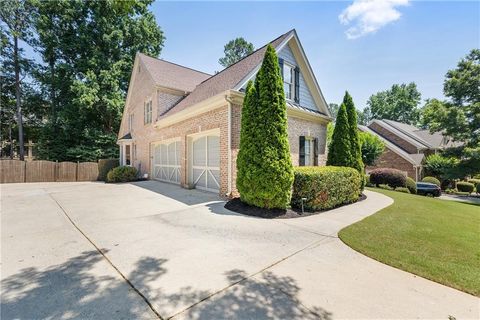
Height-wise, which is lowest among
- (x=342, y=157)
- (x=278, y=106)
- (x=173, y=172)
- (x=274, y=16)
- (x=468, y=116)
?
(x=173, y=172)

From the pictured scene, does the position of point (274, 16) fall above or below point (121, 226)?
above

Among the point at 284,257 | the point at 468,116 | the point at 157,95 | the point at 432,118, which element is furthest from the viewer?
the point at 432,118

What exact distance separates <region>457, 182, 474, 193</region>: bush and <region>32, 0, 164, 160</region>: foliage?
37283mm

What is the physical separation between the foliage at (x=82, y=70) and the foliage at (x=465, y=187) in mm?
37284

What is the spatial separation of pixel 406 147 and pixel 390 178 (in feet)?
40.9

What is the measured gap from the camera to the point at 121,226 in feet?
17.2

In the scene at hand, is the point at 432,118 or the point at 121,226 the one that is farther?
the point at 432,118

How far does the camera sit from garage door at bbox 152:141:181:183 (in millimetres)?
12336

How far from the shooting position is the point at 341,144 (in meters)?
9.73

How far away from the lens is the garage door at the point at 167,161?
1234 cm

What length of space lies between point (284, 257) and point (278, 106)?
4.43 metres

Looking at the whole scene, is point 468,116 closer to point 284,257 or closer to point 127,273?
point 284,257

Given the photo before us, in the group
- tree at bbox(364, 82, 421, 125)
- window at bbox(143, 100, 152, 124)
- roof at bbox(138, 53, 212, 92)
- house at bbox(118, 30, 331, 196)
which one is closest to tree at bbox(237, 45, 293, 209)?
house at bbox(118, 30, 331, 196)

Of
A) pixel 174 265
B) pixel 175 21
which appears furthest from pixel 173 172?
pixel 174 265
